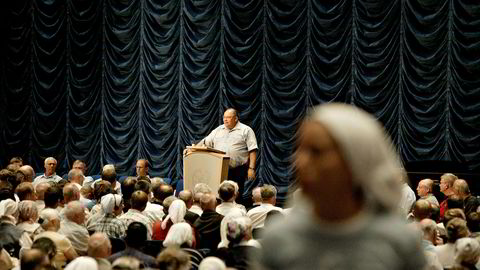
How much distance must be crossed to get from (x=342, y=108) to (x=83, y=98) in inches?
687

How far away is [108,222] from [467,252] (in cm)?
367

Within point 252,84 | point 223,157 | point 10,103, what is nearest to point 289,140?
point 252,84

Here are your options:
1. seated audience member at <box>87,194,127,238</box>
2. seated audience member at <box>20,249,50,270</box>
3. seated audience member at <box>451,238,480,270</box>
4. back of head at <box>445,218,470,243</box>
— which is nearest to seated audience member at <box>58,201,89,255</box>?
seated audience member at <box>87,194,127,238</box>

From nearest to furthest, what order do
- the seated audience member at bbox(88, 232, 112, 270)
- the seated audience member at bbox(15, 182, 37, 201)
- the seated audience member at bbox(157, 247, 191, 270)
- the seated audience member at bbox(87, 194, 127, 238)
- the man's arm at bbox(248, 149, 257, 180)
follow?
the seated audience member at bbox(157, 247, 191, 270) → the seated audience member at bbox(88, 232, 112, 270) → the seated audience member at bbox(87, 194, 127, 238) → the seated audience member at bbox(15, 182, 37, 201) → the man's arm at bbox(248, 149, 257, 180)

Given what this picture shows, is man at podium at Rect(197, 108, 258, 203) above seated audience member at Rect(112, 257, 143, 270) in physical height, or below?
A: below

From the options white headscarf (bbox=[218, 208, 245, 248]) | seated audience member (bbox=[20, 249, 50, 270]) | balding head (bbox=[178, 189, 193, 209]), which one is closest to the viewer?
seated audience member (bbox=[20, 249, 50, 270])

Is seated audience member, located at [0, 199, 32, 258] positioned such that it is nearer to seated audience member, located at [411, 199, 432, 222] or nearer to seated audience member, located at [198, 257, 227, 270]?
seated audience member, located at [198, 257, 227, 270]

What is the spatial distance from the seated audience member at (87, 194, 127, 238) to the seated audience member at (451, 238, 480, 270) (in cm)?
339

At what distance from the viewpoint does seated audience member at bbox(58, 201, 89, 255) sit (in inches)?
311

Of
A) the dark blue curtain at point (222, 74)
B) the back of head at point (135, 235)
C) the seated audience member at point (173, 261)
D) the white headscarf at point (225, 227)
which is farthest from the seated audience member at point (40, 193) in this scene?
the dark blue curtain at point (222, 74)

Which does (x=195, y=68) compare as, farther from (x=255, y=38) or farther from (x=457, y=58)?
(x=457, y=58)

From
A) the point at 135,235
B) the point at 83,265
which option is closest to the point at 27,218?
the point at 135,235

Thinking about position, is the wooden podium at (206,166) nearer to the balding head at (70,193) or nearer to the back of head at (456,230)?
the balding head at (70,193)

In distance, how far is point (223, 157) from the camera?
1208 centimetres
